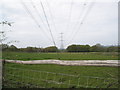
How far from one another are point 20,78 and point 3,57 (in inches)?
25.3

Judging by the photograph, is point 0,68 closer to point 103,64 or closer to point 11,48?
point 11,48

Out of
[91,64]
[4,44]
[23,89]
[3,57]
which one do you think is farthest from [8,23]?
[91,64]

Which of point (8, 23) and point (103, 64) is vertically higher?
point (8, 23)

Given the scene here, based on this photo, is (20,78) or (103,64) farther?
(103,64)

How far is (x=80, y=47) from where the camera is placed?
2861cm

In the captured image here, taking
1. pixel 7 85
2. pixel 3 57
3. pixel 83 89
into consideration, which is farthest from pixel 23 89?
pixel 83 89

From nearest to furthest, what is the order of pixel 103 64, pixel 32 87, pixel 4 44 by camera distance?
pixel 4 44 < pixel 32 87 < pixel 103 64

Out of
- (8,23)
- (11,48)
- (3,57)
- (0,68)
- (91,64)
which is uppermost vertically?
(8,23)

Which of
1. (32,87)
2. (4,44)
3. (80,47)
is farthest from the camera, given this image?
(80,47)

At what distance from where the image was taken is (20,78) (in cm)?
241

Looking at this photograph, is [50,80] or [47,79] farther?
[50,80]

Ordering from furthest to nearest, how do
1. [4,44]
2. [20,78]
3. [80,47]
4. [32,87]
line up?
[80,47]
[20,78]
[32,87]
[4,44]

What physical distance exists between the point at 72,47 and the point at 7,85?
27700 millimetres

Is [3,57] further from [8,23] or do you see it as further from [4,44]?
[8,23]
